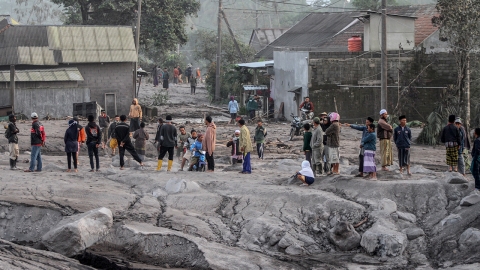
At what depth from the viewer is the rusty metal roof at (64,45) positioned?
35.2 m

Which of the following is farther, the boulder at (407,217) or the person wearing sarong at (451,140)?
the person wearing sarong at (451,140)

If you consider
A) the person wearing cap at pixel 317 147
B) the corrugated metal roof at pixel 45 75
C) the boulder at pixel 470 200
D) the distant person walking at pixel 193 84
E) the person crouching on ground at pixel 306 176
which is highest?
the corrugated metal roof at pixel 45 75

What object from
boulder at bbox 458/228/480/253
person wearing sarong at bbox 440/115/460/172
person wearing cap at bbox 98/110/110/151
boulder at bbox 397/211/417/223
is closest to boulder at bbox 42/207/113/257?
boulder at bbox 397/211/417/223

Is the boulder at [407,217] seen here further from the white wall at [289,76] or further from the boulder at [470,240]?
the white wall at [289,76]

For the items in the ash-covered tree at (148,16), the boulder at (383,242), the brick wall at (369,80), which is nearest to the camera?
the boulder at (383,242)

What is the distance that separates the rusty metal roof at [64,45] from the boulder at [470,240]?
24.8 meters

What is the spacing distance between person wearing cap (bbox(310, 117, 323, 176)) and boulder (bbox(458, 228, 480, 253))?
4509 mm

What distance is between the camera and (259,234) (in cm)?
1452

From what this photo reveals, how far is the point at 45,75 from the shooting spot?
34.8 meters

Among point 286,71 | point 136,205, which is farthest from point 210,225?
point 286,71

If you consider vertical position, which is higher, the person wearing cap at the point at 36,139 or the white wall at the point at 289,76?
the white wall at the point at 289,76

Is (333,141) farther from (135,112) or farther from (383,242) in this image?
(135,112)

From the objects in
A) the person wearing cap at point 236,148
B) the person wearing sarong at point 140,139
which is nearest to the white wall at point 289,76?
the person wearing cap at point 236,148

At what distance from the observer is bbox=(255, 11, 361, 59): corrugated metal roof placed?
46.3 metres
